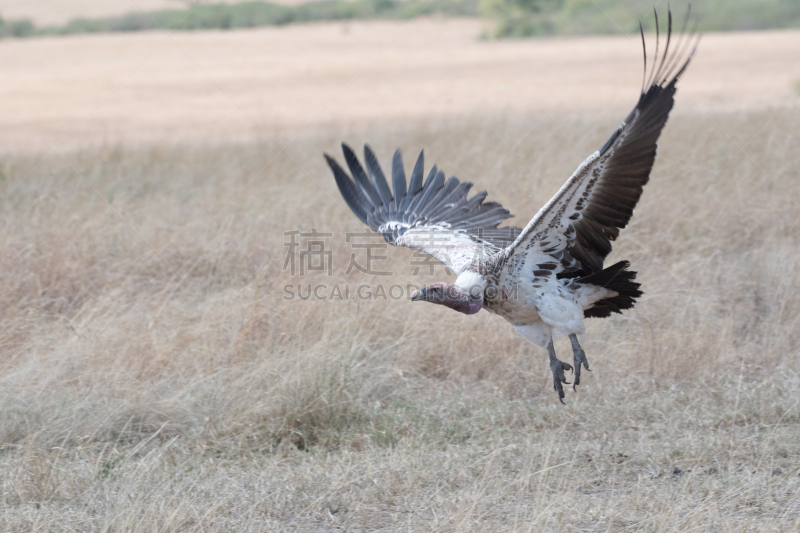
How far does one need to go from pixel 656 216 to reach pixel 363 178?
10.1ft

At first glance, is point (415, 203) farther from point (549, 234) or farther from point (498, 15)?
point (498, 15)

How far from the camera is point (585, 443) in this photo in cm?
442

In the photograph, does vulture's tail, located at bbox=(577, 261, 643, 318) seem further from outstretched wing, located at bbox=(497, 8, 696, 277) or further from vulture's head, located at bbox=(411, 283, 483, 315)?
vulture's head, located at bbox=(411, 283, 483, 315)

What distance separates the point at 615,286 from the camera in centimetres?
446

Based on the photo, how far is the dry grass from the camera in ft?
12.5

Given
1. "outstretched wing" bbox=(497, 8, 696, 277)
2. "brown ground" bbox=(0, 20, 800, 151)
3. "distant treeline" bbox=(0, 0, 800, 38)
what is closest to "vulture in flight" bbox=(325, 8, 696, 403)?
"outstretched wing" bbox=(497, 8, 696, 277)

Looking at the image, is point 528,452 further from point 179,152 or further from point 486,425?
point 179,152

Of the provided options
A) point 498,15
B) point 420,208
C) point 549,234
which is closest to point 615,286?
point 549,234

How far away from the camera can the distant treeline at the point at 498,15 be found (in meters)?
35.2

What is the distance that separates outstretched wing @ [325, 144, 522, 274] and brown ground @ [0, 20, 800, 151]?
23.1 feet

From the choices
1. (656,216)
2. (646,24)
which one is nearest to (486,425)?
(656,216)

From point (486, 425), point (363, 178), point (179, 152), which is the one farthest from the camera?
point (179, 152)

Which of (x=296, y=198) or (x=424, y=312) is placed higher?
(x=296, y=198)

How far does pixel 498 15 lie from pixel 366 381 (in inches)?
1397
